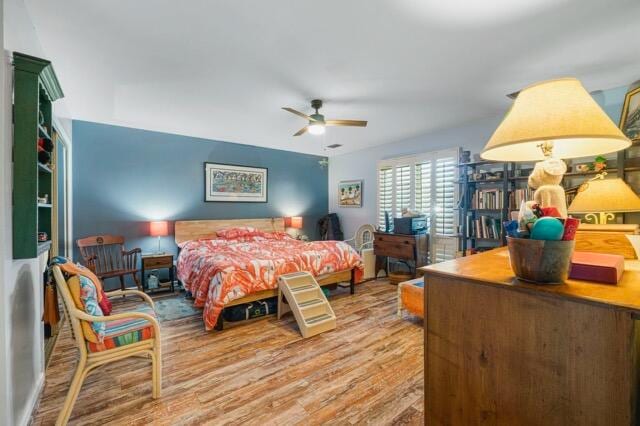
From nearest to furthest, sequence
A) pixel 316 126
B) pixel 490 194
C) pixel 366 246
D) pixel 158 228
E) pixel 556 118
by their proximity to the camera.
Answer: pixel 556 118
pixel 316 126
pixel 490 194
pixel 158 228
pixel 366 246

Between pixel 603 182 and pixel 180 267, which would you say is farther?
pixel 180 267

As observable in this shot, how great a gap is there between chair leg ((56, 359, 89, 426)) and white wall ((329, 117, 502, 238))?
15.6ft

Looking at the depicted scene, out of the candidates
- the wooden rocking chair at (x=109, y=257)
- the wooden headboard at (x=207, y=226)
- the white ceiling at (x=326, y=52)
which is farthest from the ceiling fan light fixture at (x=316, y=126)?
the wooden rocking chair at (x=109, y=257)

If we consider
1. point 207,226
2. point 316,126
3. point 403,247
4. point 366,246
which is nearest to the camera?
point 316,126

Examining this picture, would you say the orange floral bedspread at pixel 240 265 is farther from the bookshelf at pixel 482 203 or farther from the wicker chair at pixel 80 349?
the bookshelf at pixel 482 203

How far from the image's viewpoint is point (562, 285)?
2.73 ft


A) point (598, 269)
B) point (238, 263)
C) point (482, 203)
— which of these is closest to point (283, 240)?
point (238, 263)

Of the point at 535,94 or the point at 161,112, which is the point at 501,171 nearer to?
the point at 535,94

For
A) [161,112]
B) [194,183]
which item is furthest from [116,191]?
[161,112]

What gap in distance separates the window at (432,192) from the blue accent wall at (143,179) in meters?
2.52

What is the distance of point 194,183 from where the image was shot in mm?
4891

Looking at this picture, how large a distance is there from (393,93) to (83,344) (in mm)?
3375

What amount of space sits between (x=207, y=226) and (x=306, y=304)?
271 centimetres

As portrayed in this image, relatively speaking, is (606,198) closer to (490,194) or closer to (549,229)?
(490,194)
